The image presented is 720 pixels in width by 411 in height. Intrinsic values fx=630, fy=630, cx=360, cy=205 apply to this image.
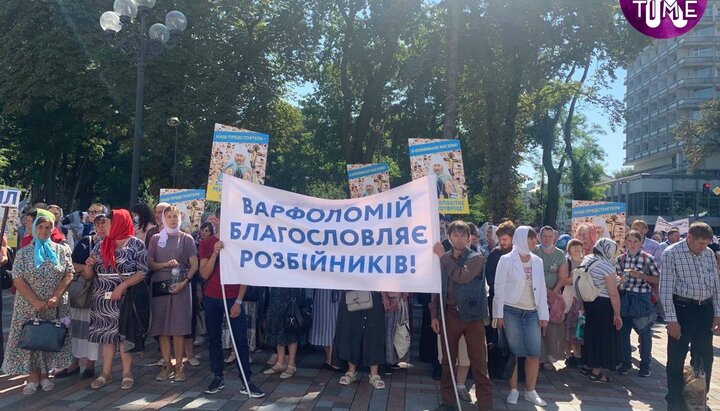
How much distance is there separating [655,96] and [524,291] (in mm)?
88716

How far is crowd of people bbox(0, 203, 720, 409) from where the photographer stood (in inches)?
244

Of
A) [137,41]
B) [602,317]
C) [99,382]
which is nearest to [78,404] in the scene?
[99,382]

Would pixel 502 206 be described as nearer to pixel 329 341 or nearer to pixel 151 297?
pixel 329 341

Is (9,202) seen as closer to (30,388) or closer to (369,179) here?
(30,388)

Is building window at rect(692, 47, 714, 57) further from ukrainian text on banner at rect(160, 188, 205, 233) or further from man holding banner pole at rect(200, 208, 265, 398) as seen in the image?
man holding banner pole at rect(200, 208, 265, 398)

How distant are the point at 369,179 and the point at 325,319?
15.9 ft

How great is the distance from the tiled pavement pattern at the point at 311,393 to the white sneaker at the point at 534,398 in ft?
0.31

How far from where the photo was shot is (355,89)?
25.3 metres

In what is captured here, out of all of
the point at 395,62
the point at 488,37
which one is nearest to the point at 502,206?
the point at 488,37

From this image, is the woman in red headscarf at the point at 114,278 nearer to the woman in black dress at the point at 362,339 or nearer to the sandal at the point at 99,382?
the sandal at the point at 99,382

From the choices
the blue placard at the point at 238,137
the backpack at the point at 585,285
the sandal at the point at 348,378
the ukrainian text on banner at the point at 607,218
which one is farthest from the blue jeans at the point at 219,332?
the ukrainian text on banner at the point at 607,218

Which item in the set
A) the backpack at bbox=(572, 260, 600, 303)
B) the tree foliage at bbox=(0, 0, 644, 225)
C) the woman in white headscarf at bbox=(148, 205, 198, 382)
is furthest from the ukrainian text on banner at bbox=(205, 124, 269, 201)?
the tree foliage at bbox=(0, 0, 644, 225)

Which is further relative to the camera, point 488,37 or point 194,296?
point 488,37

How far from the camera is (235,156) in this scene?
9.52 metres
